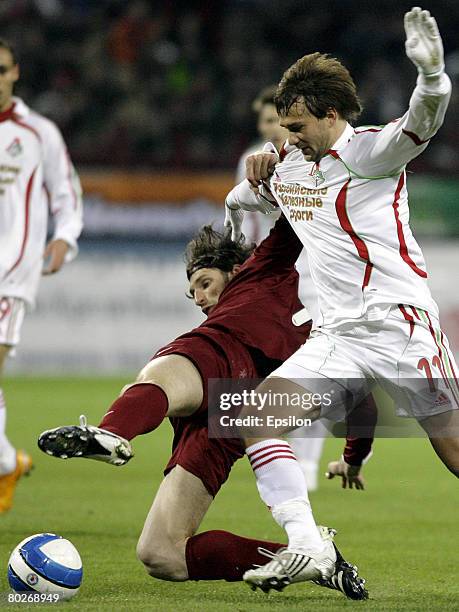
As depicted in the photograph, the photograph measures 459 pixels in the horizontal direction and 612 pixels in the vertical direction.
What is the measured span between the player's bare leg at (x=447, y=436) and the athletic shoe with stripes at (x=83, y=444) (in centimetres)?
111

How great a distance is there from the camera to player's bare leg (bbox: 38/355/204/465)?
3852 millimetres

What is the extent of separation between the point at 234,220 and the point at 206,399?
929 millimetres

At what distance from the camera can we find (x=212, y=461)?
189 inches

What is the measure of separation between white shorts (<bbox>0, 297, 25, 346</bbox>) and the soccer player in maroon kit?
88.2 inches

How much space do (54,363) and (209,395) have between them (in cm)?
1105

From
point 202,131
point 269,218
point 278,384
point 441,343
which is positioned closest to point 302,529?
point 278,384

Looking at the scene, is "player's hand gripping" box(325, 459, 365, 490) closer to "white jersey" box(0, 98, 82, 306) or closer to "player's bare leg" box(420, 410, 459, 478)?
"player's bare leg" box(420, 410, 459, 478)

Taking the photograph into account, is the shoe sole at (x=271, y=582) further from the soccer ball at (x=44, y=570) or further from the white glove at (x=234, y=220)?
the white glove at (x=234, y=220)

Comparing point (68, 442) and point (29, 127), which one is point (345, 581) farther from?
point (29, 127)

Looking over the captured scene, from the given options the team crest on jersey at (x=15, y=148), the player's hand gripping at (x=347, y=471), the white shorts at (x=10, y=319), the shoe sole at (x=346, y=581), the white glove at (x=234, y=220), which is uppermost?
the white glove at (x=234, y=220)

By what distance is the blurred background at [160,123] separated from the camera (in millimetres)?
15523

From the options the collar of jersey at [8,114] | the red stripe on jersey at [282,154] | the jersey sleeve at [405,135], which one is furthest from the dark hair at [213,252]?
the collar of jersey at [8,114]

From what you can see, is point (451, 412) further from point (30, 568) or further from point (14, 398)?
point (14, 398)

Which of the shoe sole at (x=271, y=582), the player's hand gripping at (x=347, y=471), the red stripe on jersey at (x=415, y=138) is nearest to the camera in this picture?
the shoe sole at (x=271, y=582)
